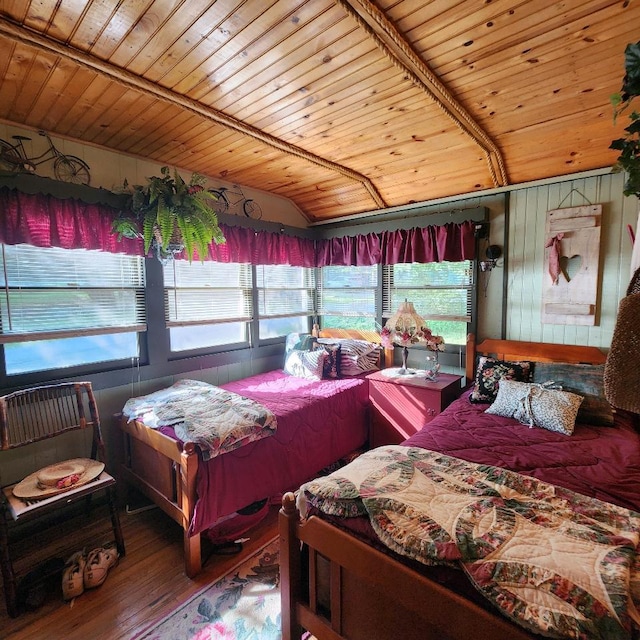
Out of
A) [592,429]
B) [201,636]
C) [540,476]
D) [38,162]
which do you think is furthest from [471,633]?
[38,162]

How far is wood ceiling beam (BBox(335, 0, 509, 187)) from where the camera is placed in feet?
4.46

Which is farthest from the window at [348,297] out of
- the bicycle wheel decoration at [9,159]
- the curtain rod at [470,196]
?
the bicycle wheel decoration at [9,159]

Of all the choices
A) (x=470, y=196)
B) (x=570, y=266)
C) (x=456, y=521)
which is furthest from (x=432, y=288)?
(x=456, y=521)

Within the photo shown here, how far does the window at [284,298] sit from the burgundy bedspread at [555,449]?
7.07 ft

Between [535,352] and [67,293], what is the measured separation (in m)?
3.52

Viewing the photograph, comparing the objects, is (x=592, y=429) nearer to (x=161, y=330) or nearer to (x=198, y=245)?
(x=198, y=245)

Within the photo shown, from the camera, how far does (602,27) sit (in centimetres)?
144

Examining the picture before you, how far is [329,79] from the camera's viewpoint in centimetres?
181

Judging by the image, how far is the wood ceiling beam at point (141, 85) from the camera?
141 cm

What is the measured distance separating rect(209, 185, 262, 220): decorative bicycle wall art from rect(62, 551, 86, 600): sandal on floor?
104 inches

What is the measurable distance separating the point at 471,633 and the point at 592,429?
162 centimetres

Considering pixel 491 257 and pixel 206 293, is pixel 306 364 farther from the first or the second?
pixel 491 257

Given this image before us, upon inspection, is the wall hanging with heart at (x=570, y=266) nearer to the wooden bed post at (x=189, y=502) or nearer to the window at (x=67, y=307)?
the wooden bed post at (x=189, y=502)

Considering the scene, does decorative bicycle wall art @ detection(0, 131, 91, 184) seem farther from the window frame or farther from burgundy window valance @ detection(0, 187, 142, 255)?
the window frame
